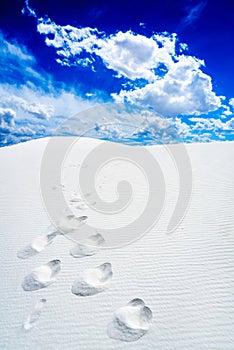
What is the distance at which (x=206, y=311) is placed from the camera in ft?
6.69

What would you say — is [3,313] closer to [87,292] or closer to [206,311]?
[87,292]

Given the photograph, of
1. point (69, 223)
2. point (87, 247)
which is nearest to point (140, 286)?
point (87, 247)

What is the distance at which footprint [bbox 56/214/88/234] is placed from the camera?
3812 millimetres

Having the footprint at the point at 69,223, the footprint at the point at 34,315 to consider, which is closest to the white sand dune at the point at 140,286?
the footprint at the point at 34,315

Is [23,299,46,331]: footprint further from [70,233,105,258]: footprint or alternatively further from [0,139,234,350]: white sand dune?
[70,233,105,258]: footprint

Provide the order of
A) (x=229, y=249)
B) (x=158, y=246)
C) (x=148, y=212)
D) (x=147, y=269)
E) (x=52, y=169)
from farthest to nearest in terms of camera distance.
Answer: (x=52, y=169) < (x=148, y=212) < (x=158, y=246) < (x=229, y=249) < (x=147, y=269)

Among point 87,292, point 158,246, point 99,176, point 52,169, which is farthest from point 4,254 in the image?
point 52,169

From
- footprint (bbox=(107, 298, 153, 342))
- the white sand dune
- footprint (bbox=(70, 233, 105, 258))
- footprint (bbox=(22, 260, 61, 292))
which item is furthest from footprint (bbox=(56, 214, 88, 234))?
footprint (bbox=(107, 298, 153, 342))

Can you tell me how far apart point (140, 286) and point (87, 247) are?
1065 mm

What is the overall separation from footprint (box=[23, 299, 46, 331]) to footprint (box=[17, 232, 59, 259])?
3.03 ft

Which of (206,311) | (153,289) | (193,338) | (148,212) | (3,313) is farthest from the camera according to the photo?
(148,212)

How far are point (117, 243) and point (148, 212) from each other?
3.98 ft

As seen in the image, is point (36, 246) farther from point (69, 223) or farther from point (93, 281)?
point (93, 281)

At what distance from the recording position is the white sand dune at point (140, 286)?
189 centimetres
